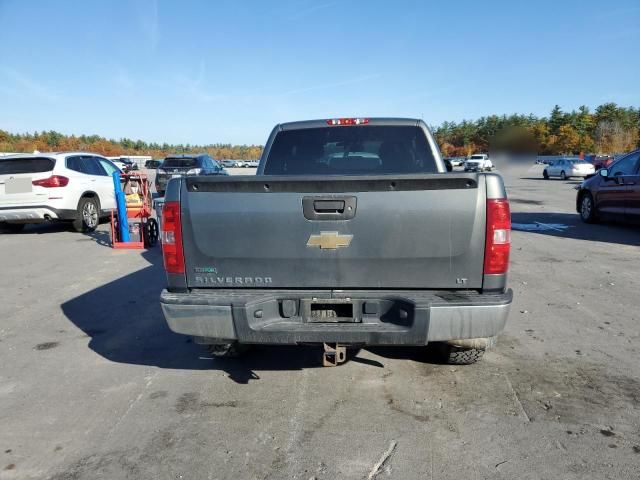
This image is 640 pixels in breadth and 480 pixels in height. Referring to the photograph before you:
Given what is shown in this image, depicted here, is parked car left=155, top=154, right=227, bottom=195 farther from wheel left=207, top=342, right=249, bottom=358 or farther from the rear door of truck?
the rear door of truck

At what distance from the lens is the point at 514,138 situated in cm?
769

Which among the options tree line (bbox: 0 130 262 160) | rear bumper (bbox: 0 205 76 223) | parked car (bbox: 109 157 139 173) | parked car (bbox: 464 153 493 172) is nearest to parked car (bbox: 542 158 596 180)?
parked car (bbox: 109 157 139 173)

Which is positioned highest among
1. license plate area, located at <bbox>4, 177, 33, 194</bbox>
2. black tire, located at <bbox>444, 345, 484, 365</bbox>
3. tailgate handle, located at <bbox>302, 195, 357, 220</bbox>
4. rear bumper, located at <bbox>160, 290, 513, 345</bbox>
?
tailgate handle, located at <bbox>302, 195, 357, 220</bbox>

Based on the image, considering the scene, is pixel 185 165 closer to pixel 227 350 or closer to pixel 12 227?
pixel 12 227

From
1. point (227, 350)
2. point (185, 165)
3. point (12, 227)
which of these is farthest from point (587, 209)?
point (12, 227)

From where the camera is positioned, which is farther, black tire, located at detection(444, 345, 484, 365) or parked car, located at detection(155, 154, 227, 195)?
parked car, located at detection(155, 154, 227, 195)

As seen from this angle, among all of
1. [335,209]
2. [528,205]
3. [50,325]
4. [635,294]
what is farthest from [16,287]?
[528,205]

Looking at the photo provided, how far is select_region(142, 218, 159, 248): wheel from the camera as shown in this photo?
9.51m

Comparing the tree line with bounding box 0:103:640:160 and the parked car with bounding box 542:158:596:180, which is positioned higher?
the tree line with bounding box 0:103:640:160

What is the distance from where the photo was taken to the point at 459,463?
8.84ft

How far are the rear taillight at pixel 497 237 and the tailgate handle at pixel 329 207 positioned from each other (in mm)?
841

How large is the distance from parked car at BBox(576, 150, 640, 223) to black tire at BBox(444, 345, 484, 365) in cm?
827

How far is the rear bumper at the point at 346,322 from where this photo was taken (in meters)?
2.97

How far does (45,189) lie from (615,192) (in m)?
12.4
